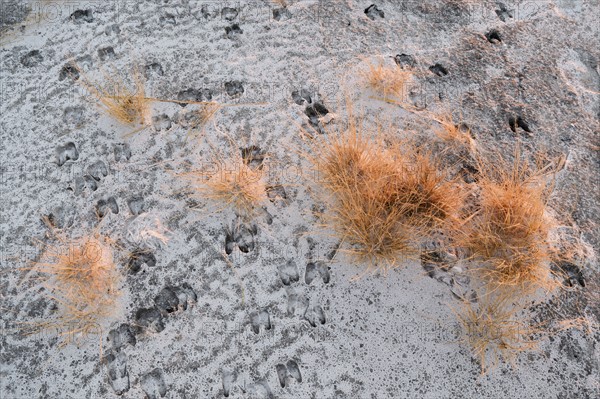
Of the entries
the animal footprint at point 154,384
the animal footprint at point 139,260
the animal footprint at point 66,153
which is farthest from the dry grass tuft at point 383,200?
the animal footprint at point 66,153

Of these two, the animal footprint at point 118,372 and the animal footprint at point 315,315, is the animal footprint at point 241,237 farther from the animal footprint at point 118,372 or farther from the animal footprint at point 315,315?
the animal footprint at point 118,372

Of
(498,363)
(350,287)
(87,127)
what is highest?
(87,127)

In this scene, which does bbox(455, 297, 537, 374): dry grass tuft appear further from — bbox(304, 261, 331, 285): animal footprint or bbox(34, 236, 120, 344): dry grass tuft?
bbox(34, 236, 120, 344): dry grass tuft

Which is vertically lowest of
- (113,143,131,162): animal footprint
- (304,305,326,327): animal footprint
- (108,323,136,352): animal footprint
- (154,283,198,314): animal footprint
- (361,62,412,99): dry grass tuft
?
(304,305,326,327): animal footprint

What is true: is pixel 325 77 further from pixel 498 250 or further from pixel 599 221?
pixel 599 221

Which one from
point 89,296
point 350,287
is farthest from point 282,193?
point 89,296

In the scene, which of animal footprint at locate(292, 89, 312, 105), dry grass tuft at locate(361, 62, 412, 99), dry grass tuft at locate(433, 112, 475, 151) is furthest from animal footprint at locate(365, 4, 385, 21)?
dry grass tuft at locate(433, 112, 475, 151)
